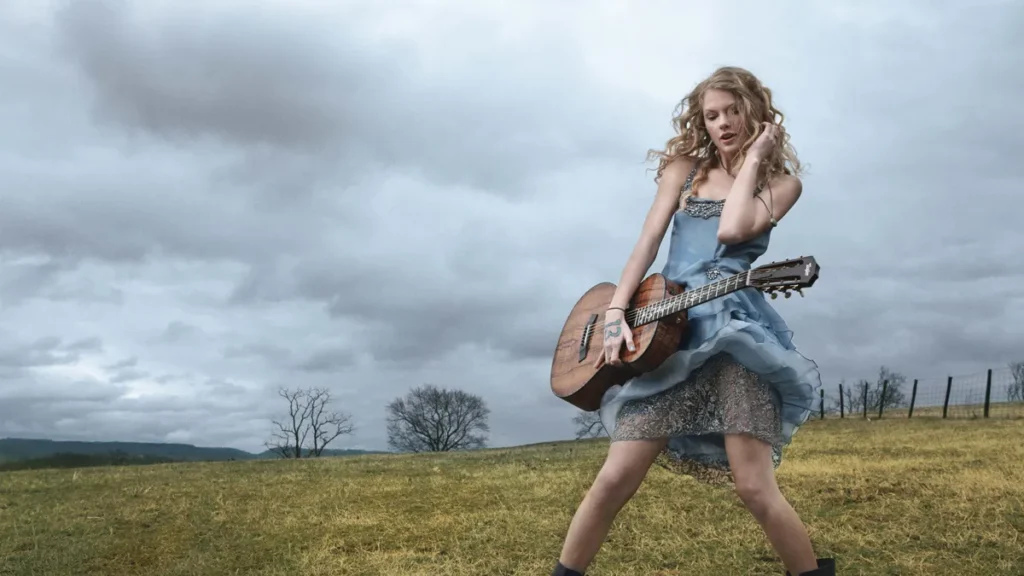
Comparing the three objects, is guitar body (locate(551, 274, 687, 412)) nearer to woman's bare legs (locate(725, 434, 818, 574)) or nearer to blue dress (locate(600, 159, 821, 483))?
blue dress (locate(600, 159, 821, 483))

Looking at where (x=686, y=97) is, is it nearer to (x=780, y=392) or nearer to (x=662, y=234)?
(x=662, y=234)

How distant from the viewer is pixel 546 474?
11695 mm

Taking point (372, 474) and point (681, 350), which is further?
point (372, 474)

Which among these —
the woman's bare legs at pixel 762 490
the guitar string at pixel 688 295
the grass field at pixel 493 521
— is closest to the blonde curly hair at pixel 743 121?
the guitar string at pixel 688 295

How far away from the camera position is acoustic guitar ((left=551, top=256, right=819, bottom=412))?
3.55 m

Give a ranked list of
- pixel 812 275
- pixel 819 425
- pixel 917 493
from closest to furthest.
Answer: pixel 812 275 < pixel 917 493 < pixel 819 425

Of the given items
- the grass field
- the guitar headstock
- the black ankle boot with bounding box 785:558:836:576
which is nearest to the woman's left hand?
the guitar headstock

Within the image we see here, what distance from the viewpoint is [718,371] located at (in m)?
3.78

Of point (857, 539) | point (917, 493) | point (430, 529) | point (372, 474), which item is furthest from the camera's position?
point (372, 474)

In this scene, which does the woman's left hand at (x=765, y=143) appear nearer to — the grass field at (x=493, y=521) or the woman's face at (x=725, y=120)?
the woman's face at (x=725, y=120)

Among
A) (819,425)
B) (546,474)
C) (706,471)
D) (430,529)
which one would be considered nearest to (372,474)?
(546,474)

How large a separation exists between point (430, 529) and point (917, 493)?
16.5 feet

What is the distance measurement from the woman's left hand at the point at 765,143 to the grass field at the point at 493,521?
11.9 ft

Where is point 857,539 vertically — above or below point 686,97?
below
